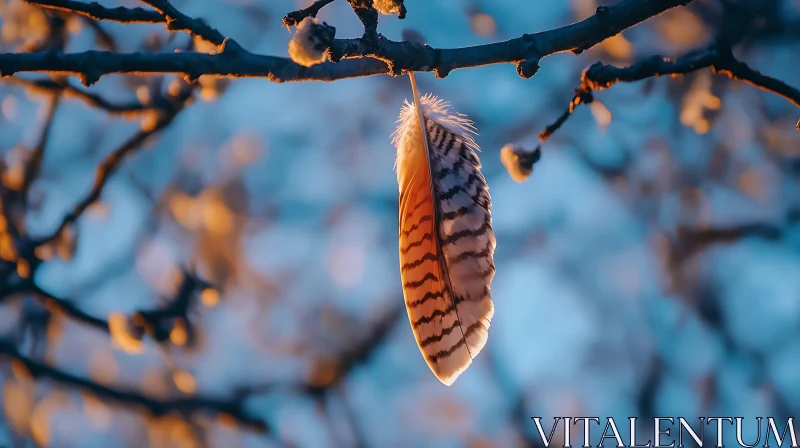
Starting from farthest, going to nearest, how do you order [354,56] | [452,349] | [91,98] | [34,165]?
[34,165] → [91,98] → [452,349] → [354,56]

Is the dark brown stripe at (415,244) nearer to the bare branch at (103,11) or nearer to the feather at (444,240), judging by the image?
the feather at (444,240)

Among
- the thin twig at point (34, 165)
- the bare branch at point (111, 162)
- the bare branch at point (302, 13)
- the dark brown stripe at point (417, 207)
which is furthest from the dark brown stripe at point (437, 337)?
the thin twig at point (34, 165)

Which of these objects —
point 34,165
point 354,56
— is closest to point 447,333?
point 354,56

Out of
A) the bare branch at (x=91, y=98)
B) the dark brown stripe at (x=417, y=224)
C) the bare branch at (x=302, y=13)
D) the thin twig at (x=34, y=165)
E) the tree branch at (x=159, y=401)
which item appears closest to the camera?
the bare branch at (x=302, y=13)

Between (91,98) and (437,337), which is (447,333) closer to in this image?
(437,337)

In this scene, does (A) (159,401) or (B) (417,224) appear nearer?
(B) (417,224)

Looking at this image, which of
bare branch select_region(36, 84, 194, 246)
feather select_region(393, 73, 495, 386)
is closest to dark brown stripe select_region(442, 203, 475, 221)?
feather select_region(393, 73, 495, 386)
